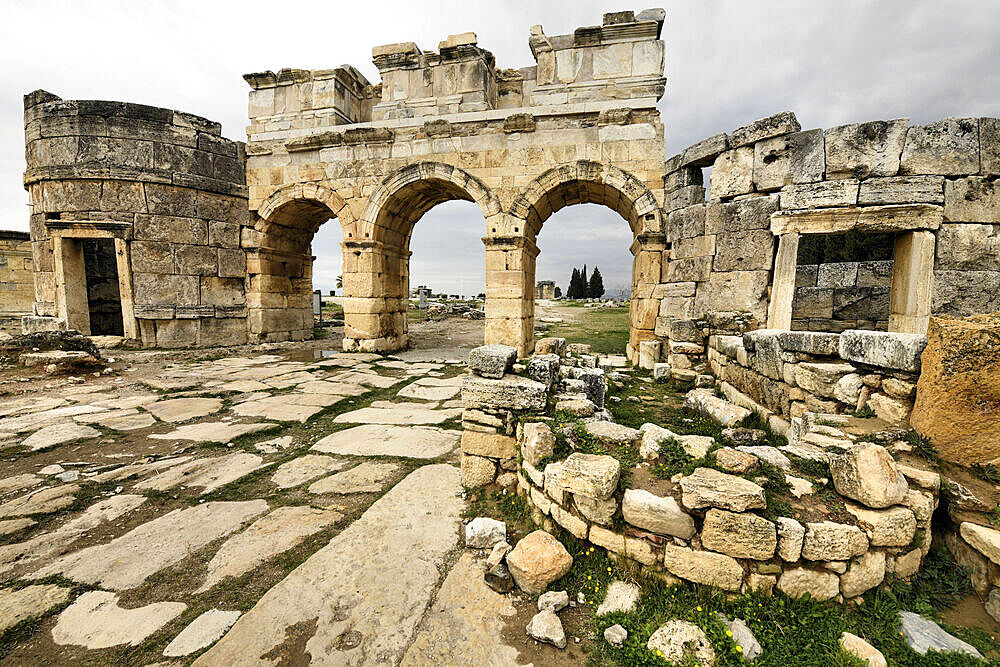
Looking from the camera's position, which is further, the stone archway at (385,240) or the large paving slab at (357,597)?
the stone archway at (385,240)

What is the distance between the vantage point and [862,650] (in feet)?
5.59

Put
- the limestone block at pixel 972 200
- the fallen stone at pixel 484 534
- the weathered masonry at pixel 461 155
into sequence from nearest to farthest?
the fallen stone at pixel 484 534, the limestone block at pixel 972 200, the weathered masonry at pixel 461 155

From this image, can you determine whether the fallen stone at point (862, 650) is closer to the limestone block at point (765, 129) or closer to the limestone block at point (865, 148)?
the limestone block at point (865, 148)

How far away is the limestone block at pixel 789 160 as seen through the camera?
18.7 ft

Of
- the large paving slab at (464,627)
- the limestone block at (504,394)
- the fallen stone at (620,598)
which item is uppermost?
the limestone block at (504,394)

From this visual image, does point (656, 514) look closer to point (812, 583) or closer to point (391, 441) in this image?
point (812, 583)

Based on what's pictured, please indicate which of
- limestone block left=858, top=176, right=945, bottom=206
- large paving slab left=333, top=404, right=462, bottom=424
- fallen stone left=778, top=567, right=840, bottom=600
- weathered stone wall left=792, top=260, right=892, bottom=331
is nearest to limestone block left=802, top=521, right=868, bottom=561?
fallen stone left=778, top=567, right=840, bottom=600

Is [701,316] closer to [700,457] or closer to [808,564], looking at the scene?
[700,457]

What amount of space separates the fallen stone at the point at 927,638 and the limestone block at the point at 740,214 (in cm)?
570

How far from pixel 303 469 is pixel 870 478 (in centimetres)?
417

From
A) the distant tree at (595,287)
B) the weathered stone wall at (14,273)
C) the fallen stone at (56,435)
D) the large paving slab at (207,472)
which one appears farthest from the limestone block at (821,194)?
the distant tree at (595,287)

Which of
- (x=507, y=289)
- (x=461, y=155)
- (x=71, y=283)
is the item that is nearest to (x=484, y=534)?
(x=507, y=289)

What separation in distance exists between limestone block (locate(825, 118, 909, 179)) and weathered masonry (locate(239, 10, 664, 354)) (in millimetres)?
2722

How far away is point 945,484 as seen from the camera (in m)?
2.18
